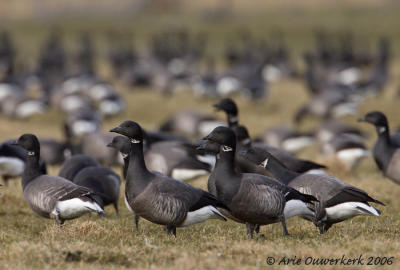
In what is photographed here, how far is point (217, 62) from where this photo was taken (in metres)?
53.4

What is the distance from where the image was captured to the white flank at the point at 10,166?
13.9 metres

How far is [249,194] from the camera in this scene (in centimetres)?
870

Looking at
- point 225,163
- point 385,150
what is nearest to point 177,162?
point 385,150

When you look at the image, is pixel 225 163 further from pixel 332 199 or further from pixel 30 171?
pixel 30 171

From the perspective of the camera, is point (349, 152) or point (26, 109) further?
point (26, 109)

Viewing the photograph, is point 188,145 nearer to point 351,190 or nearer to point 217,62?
point 351,190

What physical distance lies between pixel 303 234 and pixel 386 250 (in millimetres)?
1772

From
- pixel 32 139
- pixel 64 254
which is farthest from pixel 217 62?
pixel 64 254

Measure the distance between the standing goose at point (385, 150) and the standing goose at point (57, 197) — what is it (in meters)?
7.31

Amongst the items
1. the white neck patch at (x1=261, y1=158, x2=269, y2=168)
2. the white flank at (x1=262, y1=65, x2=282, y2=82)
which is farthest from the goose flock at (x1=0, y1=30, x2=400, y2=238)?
the white flank at (x1=262, y1=65, x2=282, y2=82)

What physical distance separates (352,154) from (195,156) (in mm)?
5205

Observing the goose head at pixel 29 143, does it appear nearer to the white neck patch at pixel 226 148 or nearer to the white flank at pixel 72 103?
the white neck patch at pixel 226 148

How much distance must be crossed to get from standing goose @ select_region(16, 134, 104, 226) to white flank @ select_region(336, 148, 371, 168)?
9759mm

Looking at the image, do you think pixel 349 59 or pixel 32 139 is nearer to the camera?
pixel 32 139
